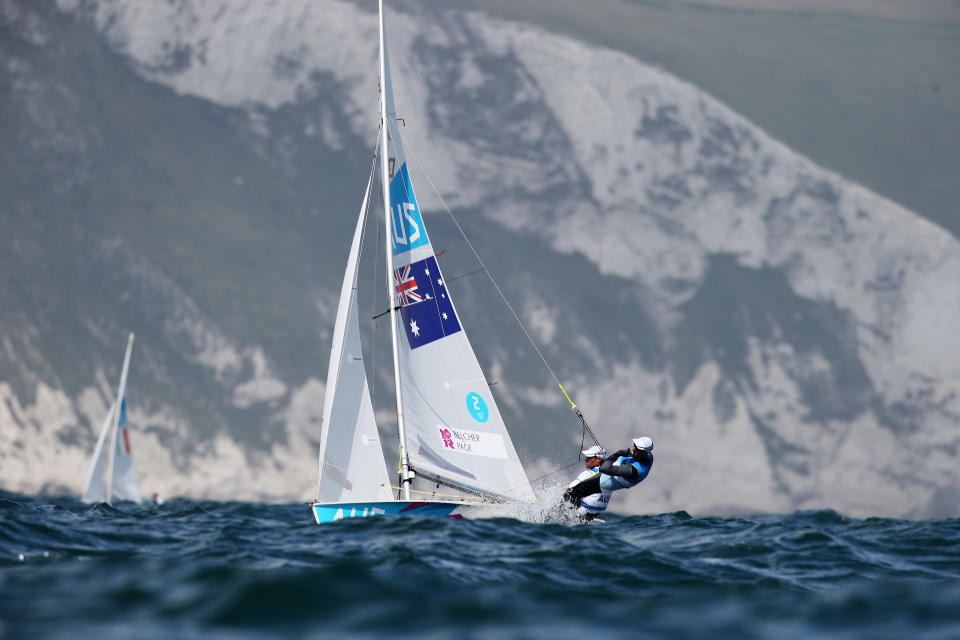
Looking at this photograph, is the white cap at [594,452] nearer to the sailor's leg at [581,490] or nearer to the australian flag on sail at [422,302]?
the sailor's leg at [581,490]

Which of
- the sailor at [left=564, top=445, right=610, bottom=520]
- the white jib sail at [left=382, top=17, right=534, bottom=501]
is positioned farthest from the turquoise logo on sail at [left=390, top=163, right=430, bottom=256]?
the sailor at [left=564, top=445, right=610, bottom=520]

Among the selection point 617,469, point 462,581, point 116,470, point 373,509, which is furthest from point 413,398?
point 116,470

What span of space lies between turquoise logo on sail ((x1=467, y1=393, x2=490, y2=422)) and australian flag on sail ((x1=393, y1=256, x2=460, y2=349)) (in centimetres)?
122

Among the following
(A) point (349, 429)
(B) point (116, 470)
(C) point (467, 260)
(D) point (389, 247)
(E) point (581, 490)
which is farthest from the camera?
(C) point (467, 260)

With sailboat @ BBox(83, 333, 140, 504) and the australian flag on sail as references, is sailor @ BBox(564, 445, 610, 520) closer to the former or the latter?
the australian flag on sail

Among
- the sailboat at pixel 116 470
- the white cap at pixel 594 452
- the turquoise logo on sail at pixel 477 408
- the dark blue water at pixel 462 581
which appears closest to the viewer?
the dark blue water at pixel 462 581

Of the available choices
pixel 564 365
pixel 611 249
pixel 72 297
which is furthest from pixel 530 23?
pixel 72 297

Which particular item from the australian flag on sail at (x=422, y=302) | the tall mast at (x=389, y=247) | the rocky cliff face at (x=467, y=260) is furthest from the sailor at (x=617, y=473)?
the rocky cliff face at (x=467, y=260)

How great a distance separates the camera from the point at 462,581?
10508mm

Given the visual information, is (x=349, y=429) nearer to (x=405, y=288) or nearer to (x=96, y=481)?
(x=405, y=288)

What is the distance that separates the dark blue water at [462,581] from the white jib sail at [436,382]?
2.24 metres

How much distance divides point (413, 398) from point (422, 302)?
169 centimetres

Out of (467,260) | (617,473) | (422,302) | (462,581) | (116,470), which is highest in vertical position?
(467,260)

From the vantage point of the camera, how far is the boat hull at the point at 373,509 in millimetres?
17688
